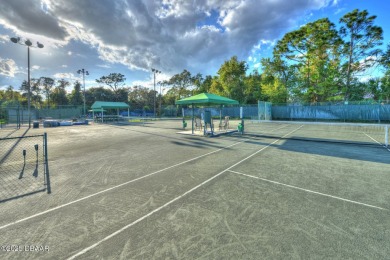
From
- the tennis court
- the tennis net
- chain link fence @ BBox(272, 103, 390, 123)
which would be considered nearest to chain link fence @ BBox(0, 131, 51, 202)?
the tennis court

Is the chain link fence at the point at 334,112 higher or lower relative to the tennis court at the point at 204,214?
higher

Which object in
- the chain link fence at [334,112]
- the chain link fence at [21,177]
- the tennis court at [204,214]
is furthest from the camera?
the chain link fence at [334,112]

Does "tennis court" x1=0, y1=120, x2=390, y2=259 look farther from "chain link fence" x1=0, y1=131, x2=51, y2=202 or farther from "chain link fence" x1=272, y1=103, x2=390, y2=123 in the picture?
"chain link fence" x1=272, y1=103, x2=390, y2=123

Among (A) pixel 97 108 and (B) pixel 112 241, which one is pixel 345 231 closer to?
(B) pixel 112 241

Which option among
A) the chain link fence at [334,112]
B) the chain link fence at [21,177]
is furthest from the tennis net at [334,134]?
the chain link fence at [21,177]

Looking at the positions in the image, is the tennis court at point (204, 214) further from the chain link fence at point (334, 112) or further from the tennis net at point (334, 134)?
the chain link fence at point (334, 112)

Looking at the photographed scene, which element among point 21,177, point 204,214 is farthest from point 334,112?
point 21,177

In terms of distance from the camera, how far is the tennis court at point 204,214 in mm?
2666

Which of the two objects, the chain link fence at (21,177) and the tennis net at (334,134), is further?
the tennis net at (334,134)

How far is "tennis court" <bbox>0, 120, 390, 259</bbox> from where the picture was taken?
105 inches

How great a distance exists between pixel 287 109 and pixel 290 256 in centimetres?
3435

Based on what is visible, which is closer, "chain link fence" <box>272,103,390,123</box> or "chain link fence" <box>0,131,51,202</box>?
"chain link fence" <box>0,131,51,202</box>

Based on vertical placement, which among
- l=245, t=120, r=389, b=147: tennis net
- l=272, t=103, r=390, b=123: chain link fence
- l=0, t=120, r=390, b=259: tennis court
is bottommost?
l=0, t=120, r=390, b=259: tennis court

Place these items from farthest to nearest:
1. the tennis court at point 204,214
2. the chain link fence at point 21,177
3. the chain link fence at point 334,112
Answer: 1. the chain link fence at point 334,112
2. the chain link fence at point 21,177
3. the tennis court at point 204,214
